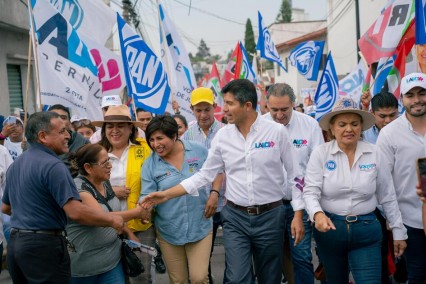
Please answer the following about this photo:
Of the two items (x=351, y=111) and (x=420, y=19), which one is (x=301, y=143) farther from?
(x=420, y=19)

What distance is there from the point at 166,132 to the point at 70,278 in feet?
5.09

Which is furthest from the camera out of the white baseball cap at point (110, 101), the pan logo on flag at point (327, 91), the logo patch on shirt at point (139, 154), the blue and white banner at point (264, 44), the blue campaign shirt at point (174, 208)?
the blue and white banner at point (264, 44)

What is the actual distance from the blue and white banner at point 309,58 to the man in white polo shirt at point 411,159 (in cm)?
774

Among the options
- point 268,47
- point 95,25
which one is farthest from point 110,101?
point 268,47

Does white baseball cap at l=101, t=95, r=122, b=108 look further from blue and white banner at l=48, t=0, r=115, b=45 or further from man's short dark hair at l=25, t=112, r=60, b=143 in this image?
man's short dark hair at l=25, t=112, r=60, b=143

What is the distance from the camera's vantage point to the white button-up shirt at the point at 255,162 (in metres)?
4.37

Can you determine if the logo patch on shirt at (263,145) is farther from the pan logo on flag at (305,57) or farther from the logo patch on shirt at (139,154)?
the pan logo on flag at (305,57)

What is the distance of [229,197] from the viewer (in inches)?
179

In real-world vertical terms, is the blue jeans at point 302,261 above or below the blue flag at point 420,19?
below

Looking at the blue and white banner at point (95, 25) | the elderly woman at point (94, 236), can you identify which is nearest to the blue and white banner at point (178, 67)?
the blue and white banner at point (95, 25)

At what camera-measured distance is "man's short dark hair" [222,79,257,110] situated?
4.39 m

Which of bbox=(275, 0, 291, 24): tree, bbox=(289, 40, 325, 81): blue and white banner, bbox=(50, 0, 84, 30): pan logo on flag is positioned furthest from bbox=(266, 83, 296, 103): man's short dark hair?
bbox=(275, 0, 291, 24): tree

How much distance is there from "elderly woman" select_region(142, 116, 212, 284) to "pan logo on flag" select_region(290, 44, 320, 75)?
316 inches

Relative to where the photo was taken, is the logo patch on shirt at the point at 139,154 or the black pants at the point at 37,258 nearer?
the black pants at the point at 37,258
